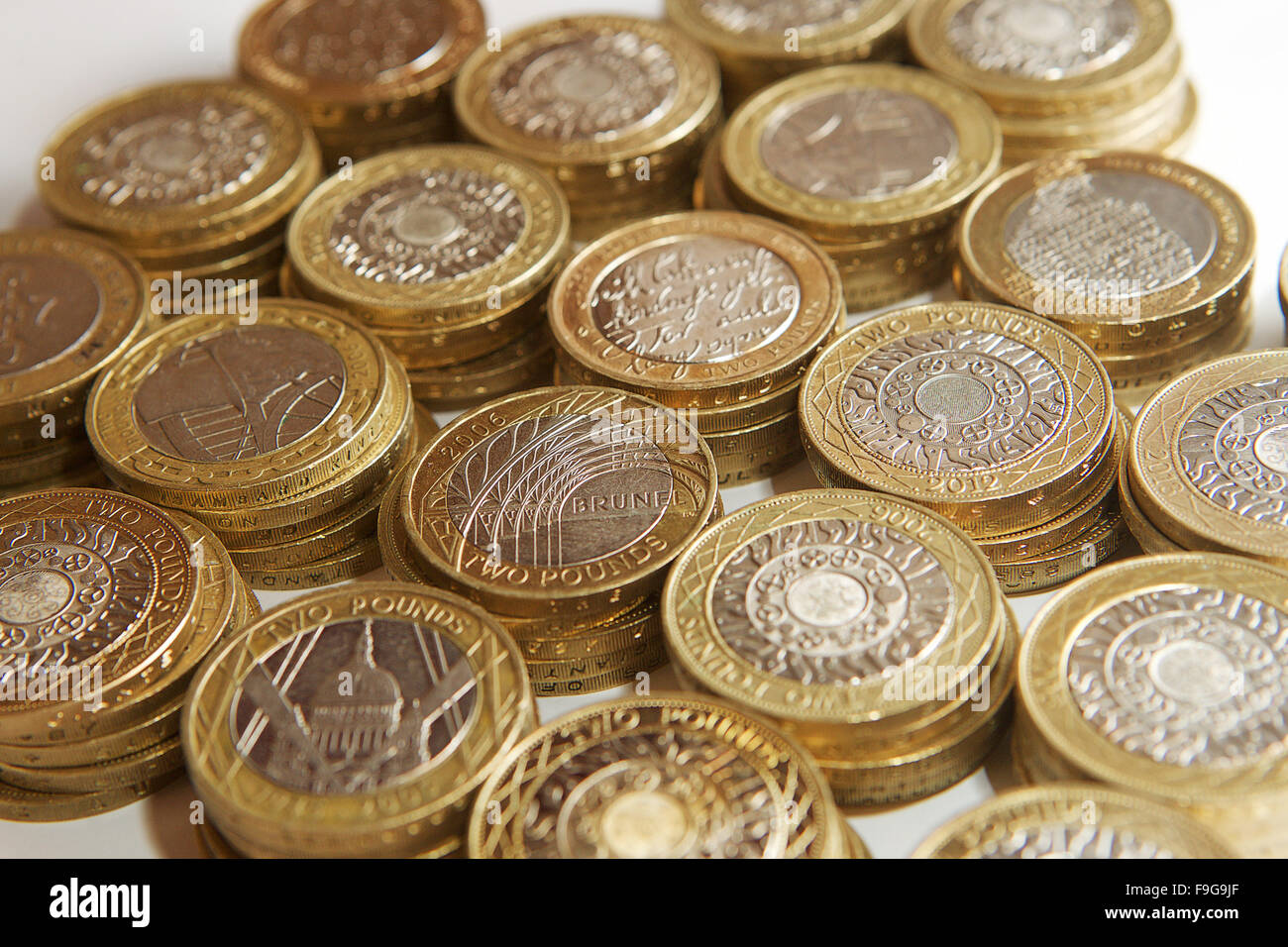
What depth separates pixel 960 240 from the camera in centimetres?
380

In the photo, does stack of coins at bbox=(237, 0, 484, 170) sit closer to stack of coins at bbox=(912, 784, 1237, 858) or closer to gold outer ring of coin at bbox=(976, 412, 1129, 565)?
gold outer ring of coin at bbox=(976, 412, 1129, 565)

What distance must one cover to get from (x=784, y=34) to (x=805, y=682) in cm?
251

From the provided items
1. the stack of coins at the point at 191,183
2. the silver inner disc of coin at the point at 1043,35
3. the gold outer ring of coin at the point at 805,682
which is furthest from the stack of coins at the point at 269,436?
the silver inner disc of coin at the point at 1043,35

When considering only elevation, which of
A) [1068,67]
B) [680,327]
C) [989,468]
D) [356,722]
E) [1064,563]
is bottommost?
[1064,563]

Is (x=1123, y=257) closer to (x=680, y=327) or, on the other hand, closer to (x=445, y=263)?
(x=680, y=327)

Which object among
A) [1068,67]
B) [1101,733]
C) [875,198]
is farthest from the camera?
[1068,67]

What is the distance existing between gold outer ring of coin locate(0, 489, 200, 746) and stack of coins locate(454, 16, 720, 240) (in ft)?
5.37

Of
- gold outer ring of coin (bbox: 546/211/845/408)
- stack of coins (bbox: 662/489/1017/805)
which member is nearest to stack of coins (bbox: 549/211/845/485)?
gold outer ring of coin (bbox: 546/211/845/408)

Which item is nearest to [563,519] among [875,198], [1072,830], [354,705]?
[354,705]

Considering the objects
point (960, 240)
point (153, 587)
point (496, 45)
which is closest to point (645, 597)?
point (153, 587)

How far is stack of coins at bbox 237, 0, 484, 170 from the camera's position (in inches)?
176

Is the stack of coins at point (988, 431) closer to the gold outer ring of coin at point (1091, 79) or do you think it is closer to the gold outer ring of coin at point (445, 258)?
the gold outer ring of coin at point (445, 258)

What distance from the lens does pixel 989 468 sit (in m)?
3.22

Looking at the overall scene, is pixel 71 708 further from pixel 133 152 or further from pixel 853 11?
pixel 853 11
